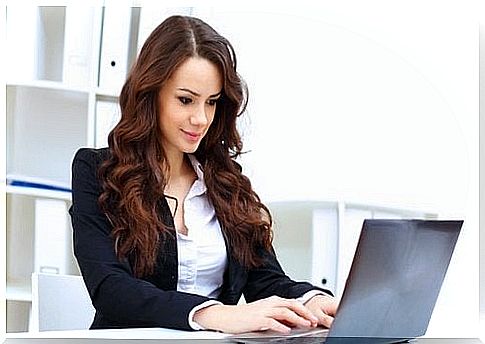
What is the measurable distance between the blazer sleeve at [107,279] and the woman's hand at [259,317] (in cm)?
4

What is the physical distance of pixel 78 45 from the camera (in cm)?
155

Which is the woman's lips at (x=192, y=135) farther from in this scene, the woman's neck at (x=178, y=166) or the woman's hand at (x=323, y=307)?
the woman's hand at (x=323, y=307)

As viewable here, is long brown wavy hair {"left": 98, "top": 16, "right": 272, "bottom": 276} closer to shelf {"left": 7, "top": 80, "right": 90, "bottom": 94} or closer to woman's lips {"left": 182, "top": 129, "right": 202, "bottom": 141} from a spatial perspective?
woman's lips {"left": 182, "top": 129, "right": 202, "bottom": 141}

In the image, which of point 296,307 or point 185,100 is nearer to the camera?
point 296,307

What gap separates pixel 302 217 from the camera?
5.49ft

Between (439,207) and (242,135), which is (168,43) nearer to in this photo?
(242,135)

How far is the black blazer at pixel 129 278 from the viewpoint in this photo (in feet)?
3.43

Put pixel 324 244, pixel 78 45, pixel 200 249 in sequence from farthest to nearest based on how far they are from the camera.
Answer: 1. pixel 324 244
2. pixel 78 45
3. pixel 200 249

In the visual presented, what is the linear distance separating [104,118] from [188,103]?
383 mm

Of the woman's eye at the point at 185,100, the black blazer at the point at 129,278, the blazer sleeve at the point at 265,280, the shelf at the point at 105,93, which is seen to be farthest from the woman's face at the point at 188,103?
the shelf at the point at 105,93

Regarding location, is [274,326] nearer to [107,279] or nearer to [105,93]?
[107,279]

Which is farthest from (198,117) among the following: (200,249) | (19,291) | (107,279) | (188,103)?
(19,291)

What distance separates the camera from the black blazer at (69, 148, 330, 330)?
1.04 m

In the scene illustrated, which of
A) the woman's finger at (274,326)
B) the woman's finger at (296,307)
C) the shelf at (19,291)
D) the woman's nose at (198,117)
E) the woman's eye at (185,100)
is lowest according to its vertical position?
the shelf at (19,291)
